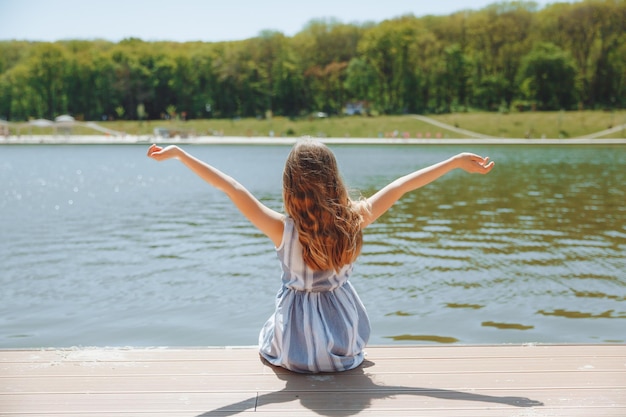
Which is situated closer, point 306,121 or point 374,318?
point 374,318

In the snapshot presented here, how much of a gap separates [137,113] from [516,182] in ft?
226

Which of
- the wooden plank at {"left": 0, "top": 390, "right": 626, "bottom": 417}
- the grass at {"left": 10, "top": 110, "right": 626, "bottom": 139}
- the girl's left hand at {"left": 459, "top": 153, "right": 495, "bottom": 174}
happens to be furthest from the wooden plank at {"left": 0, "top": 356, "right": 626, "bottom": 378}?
the grass at {"left": 10, "top": 110, "right": 626, "bottom": 139}

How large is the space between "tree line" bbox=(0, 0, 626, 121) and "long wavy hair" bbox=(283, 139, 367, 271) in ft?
232

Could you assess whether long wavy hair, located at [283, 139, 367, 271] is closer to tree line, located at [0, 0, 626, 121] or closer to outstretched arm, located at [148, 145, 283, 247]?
outstretched arm, located at [148, 145, 283, 247]

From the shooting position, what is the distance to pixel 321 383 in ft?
9.60

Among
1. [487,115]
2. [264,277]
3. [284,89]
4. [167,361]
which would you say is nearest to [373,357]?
[167,361]

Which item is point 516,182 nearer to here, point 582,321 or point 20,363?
point 582,321

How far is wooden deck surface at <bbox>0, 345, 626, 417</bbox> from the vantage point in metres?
2.65

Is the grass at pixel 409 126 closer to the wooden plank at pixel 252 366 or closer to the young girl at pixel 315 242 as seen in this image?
the wooden plank at pixel 252 366

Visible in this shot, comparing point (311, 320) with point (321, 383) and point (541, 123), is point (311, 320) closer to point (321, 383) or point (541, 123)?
point (321, 383)

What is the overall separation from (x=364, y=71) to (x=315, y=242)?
251 ft

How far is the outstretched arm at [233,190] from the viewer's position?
2855 millimetres

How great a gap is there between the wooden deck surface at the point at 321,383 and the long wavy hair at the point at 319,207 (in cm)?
59

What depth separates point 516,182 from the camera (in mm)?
21109
